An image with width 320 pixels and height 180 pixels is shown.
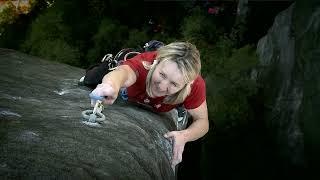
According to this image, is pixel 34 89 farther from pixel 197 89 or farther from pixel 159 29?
pixel 159 29

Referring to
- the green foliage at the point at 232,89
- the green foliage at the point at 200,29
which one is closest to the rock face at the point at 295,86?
the green foliage at the point at 232,89

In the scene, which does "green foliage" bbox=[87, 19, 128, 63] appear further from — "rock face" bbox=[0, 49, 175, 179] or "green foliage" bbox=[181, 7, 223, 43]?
"rock face" bbox=[0, 49, 175, 179]

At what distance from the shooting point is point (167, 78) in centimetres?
313

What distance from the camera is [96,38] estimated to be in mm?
14297

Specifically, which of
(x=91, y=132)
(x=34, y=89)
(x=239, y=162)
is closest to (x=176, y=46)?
(x=91, y=132)

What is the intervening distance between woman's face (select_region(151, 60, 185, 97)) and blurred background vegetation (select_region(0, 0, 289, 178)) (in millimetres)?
7757

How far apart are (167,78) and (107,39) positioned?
11387mm

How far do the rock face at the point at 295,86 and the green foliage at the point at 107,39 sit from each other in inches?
224

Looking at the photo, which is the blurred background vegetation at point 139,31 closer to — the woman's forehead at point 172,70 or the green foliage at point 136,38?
the green foliage at point 136,38

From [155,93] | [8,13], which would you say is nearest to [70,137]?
[155,93]

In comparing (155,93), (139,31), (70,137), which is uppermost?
(155,93)

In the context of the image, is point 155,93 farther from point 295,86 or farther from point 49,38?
point 49,38

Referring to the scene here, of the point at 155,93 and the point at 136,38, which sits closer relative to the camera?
the point at 155,93

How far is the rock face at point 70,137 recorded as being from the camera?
220 centimetres
